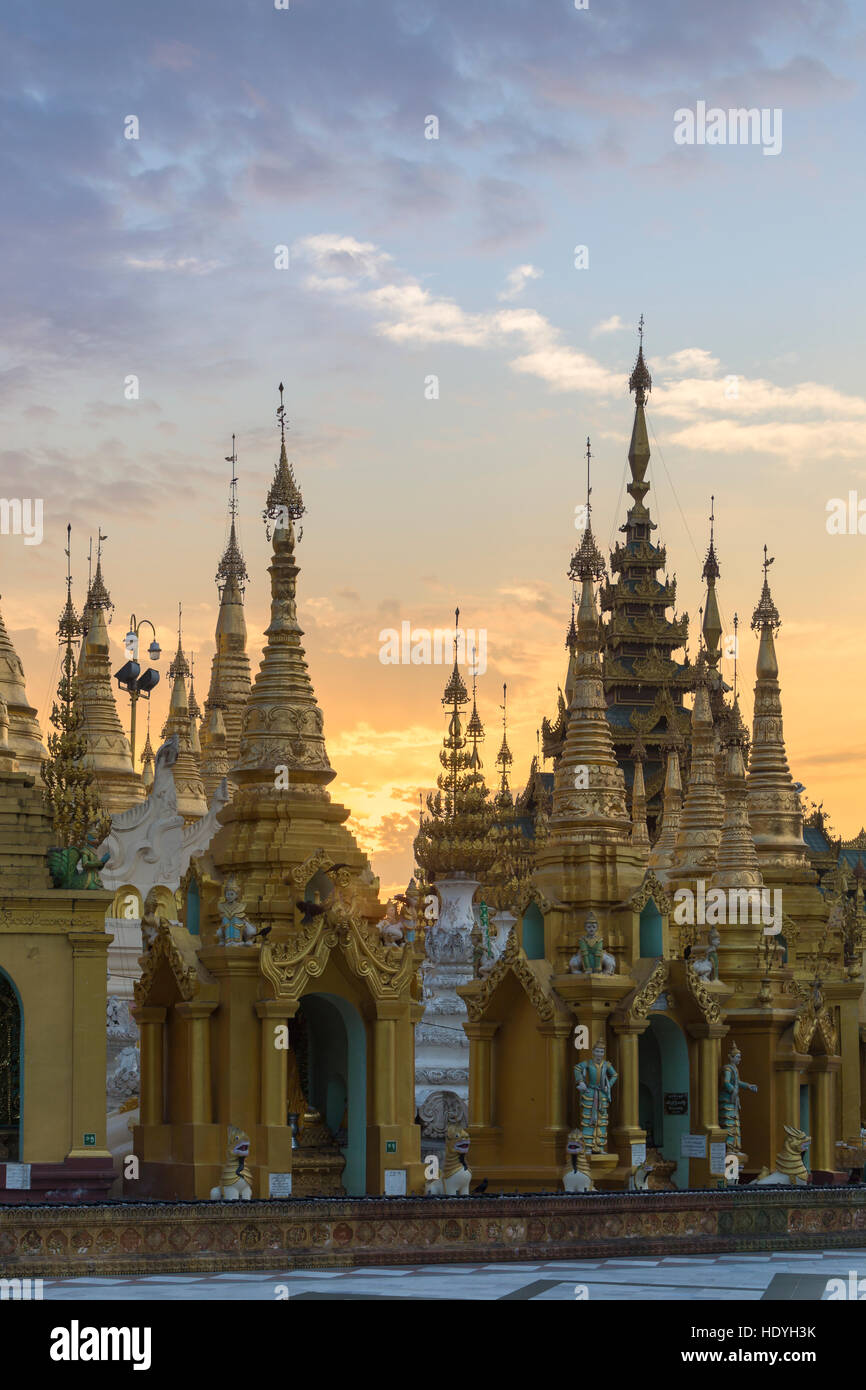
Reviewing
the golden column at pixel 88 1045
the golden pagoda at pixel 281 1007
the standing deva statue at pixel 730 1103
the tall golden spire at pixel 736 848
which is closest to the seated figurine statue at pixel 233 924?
the golden pagoda at pixel 281 1007

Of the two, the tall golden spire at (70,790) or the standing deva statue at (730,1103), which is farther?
the standing deva statue at (730,1103)

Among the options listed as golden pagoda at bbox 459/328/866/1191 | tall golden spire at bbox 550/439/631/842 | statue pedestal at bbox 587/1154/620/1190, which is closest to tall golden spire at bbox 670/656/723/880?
golden pagoda at bbox 459/328/866/1191

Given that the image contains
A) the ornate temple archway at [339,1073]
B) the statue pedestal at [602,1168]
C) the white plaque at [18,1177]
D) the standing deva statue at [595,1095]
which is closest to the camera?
the white plaque at [18,1177]

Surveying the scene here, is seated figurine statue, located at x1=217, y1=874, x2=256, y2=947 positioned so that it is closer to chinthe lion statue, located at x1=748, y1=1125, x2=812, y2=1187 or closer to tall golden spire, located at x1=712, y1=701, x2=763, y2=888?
chinthe lion statue, located at x1=748, y1=1125, x2=812, y2=1187

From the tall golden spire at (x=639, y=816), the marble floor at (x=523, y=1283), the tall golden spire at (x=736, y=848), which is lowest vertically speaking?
the marble floor at (x=523, y=1283)

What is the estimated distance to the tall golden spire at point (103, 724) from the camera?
5528cm

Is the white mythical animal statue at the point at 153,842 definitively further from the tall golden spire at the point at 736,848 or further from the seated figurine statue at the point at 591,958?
the seated figurine statue at the point at 591,958

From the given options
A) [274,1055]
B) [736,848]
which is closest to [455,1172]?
[274,1055]

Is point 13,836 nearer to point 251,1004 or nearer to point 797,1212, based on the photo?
point 251,1004

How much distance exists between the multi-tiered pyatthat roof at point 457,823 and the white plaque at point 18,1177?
20333 mm

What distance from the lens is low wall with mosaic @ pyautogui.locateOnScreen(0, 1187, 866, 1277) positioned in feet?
85.9

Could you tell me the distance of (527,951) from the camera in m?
37.0
